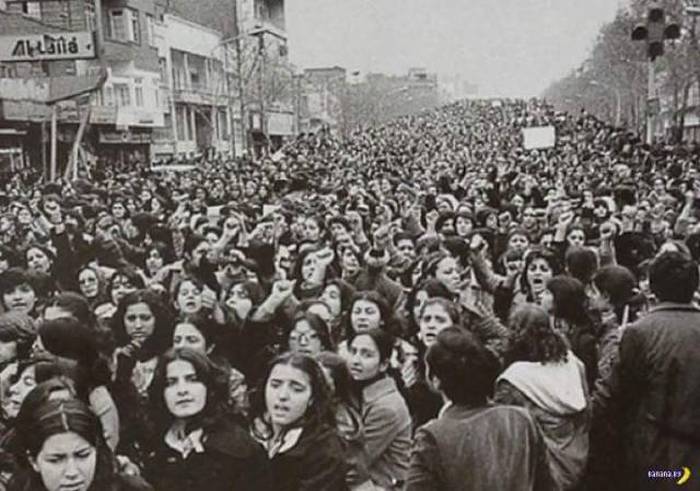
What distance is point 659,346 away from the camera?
264cm

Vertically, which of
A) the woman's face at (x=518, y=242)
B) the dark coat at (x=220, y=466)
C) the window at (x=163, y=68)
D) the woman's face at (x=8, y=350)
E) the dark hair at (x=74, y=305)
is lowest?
the dark coat at (x=220, y=466)

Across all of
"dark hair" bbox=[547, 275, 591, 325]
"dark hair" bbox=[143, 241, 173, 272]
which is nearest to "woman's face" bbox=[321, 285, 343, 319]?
"dark hair" bbox=[547, 275, 591, 325]

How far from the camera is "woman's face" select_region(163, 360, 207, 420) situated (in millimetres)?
2740

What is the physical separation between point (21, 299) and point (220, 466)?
1721 mm

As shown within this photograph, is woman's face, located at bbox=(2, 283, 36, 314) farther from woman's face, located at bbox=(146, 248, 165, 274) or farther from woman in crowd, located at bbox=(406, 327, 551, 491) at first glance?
woman in crowd, located at bbox=(406, 327, 551, 491)

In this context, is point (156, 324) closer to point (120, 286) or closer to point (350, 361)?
point (120, 286)

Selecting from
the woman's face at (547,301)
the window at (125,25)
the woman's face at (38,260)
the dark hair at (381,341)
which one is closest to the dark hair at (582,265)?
the woman's face at (547,301)

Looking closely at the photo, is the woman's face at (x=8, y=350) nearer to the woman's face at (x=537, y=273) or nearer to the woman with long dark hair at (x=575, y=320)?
the woman with long dark hair at (x=575, y=320)

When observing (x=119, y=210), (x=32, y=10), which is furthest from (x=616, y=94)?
(x=32, y=10)

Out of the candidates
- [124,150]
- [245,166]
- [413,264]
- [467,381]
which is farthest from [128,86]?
[467,381]

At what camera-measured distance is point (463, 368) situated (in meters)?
2.21

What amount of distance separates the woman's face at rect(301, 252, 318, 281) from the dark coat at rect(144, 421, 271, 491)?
2423 mm

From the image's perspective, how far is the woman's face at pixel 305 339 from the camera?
346 centimetres

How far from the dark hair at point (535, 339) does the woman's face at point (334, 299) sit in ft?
4.84
